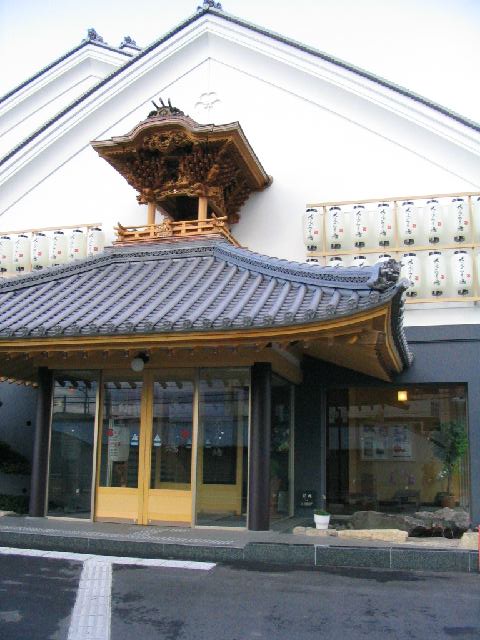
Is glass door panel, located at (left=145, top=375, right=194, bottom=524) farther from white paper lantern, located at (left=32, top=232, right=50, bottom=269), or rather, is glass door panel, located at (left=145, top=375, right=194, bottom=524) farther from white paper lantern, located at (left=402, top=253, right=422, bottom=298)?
white paper lantern, located at (left=32, top=232, right=50, bottom=269)

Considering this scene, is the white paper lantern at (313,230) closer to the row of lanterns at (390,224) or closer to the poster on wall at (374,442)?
the row of lanterns at (390,224)

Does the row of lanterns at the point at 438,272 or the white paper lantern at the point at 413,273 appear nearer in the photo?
the row of lanterns at the point at 438,272

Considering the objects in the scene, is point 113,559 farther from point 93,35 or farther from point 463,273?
point 93,35

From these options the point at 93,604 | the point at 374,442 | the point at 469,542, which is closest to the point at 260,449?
the point at 469,542

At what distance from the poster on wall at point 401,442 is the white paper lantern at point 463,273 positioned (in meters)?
2.82

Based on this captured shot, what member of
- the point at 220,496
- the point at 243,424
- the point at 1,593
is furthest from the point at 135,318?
the point at 1,593

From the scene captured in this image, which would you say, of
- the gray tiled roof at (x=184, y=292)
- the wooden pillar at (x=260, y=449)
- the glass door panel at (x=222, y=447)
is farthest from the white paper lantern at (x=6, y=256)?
the wooden pillar at (x=260, y=449)

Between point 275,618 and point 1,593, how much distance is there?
284 centimetres

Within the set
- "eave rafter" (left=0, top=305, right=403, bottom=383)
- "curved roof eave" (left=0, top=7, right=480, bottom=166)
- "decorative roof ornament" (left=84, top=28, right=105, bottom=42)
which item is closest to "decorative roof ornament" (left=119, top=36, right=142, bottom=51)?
"decorative roof ornament" (left=84, top=28, right=105, bottom=42)

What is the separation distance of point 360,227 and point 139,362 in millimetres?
5314

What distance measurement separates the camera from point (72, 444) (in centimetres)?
1157

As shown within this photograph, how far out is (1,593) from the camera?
694 cm

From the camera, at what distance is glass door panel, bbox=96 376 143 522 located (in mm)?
11008

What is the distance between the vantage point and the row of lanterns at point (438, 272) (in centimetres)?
1267
